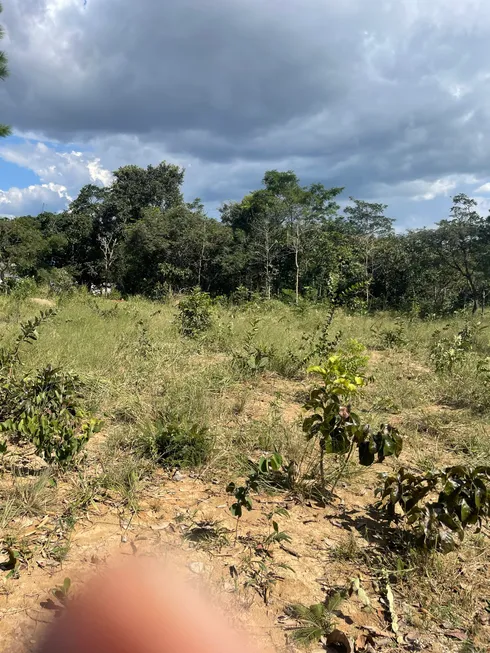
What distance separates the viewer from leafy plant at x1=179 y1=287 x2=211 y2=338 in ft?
21.2

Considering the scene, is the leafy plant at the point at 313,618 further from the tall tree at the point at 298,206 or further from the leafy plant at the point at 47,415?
the tall tree at the point at 298,206

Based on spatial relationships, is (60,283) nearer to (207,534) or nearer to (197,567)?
(207,534)

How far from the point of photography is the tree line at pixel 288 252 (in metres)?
15.4

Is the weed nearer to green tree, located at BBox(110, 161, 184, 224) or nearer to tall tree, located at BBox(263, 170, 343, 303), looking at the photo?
tall tree, located at BBox(263, 170, 343, 303)

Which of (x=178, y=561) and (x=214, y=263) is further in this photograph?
(x=214, y=263)

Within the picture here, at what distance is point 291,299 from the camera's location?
16.5 m

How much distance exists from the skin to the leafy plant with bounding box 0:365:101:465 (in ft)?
2.41

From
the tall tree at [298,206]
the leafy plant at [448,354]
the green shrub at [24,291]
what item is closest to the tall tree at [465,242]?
the tall tree at [298,206]

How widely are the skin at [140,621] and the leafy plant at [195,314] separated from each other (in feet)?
15.8

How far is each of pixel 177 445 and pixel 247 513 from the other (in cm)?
66

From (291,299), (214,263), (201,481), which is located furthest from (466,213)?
(201,481)

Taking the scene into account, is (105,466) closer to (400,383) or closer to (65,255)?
(400,383)

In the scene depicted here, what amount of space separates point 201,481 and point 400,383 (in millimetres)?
2727

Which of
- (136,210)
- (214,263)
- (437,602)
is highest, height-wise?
(136,210)
